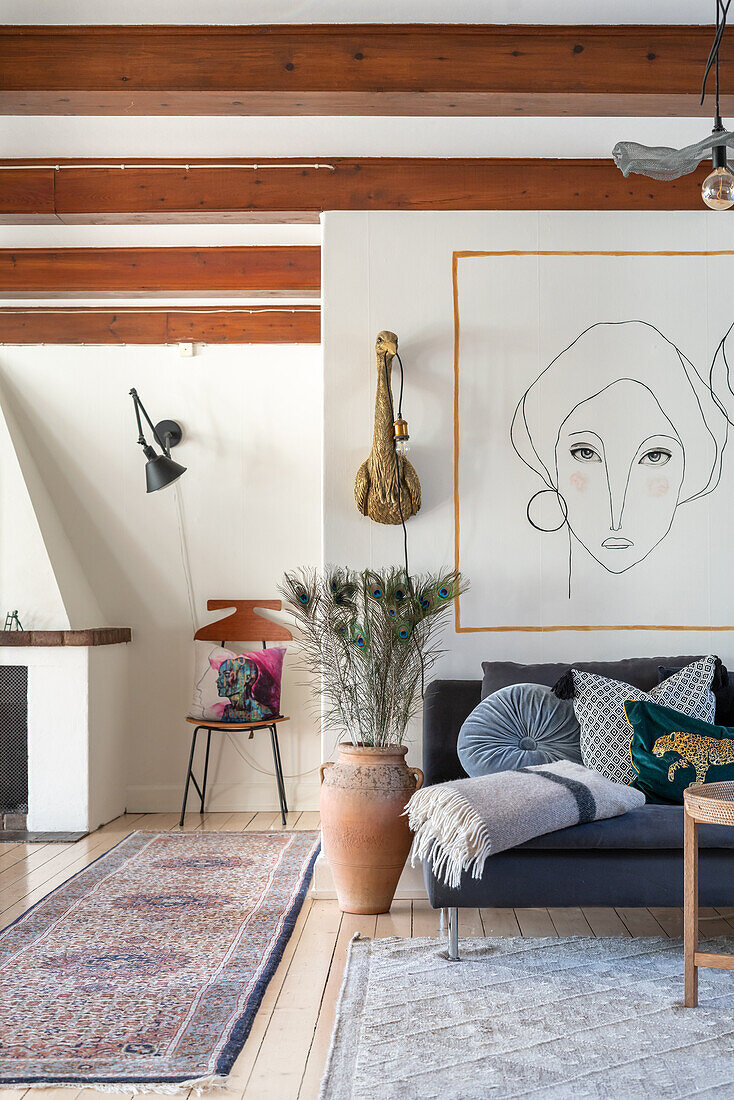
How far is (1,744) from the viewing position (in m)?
5.70

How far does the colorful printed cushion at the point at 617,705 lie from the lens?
355cm

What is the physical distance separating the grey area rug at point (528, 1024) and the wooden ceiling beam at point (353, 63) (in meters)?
2.80

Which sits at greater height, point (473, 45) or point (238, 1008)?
point (473, 45)

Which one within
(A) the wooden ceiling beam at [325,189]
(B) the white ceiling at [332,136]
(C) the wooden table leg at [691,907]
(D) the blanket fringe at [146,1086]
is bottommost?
(D) the blanket fringe at [146,1086]

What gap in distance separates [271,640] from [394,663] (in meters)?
2.37

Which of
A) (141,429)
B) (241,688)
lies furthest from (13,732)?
(141,429)

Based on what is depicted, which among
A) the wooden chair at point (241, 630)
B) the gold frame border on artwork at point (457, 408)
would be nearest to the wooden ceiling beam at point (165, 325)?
the wooden chair at point (241, 630)

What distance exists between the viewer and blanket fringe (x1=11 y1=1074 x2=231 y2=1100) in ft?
7.55

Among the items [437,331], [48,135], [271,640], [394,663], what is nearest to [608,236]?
[437,331]

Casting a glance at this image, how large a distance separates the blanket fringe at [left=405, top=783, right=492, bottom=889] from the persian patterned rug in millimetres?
598

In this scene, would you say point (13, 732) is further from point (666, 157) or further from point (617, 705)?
point (666, 157)

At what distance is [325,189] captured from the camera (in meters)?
4.48

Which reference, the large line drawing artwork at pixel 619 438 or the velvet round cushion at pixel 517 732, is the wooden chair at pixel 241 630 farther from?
the velvet round cushion at pixel 517 732

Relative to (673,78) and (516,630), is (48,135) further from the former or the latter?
(516,630)
